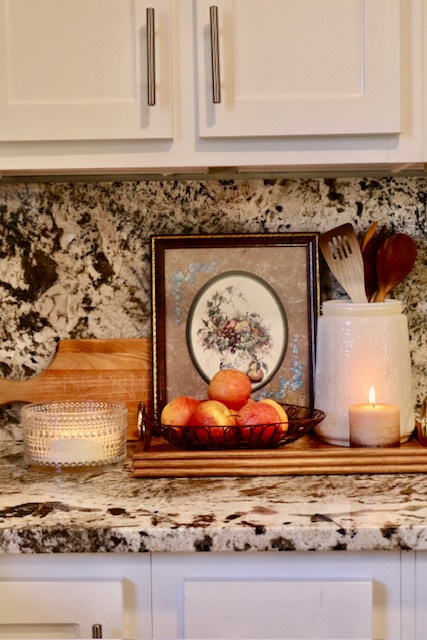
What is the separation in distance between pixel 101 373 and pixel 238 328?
320mm

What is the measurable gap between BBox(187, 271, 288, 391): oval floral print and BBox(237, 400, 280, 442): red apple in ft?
0.89

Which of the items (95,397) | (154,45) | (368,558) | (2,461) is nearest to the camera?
(368,558)

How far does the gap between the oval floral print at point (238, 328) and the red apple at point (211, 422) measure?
0.26 meters

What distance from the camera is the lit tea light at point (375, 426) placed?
1471mm

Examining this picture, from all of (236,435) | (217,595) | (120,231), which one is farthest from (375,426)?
(120,231)

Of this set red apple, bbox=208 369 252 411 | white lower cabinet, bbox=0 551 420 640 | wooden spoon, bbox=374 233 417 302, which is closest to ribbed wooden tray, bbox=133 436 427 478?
red apple, bbox=208 369 252 411

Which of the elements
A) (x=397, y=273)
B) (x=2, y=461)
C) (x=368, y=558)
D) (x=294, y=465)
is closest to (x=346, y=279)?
(x=397, y=273)

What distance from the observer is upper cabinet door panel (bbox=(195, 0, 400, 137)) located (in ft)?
4.62

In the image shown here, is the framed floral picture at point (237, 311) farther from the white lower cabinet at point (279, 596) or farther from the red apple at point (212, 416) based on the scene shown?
the white lower cabinet at point (279, 596)

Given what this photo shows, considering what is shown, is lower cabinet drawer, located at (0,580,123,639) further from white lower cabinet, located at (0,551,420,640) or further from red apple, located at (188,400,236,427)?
red apple, located at (188,400,236,427)

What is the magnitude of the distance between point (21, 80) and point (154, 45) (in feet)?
0.81

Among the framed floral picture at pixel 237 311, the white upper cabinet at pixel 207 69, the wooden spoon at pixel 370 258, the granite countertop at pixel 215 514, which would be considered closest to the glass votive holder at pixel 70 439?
the granite countertop at pixel 215 514

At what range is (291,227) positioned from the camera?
70.2 inches

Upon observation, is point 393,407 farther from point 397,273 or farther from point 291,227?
point 291,227
